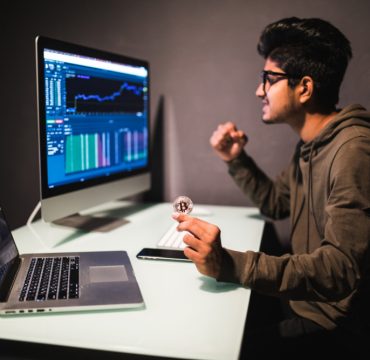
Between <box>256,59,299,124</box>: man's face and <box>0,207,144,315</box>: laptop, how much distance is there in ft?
2.23

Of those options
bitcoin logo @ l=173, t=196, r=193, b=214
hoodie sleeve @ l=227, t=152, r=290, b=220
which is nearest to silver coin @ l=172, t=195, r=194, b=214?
bitcoin logo @ l=173, t=196, r=193, b=214

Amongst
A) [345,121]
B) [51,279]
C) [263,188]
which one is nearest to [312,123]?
[345,121]

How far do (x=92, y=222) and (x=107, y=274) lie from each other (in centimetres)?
53

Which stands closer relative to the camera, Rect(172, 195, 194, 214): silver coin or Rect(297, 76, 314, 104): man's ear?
Rect(172, 195, 194, 214): silver coin

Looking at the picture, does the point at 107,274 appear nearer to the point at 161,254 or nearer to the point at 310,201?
the point at 161,254

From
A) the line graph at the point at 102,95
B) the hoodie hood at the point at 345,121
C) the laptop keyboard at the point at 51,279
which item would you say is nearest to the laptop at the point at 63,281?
the laptop keyboard at the point at 51,279

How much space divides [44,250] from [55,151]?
0.94 ft

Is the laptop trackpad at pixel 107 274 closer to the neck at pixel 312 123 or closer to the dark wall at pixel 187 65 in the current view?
the neck at pixel 312 123

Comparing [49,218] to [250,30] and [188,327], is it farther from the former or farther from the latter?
[250,30]

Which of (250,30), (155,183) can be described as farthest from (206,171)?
(250,30)

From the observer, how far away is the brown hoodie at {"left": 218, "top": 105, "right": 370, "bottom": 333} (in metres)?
0.93

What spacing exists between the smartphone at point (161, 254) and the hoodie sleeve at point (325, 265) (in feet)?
0.76

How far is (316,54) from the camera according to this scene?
1.28 metres

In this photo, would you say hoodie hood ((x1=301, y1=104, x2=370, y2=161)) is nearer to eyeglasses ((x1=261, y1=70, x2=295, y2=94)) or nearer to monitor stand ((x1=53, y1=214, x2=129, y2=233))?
eyeglasses ((x1=261, y1=70, x2=295, y2=94))
